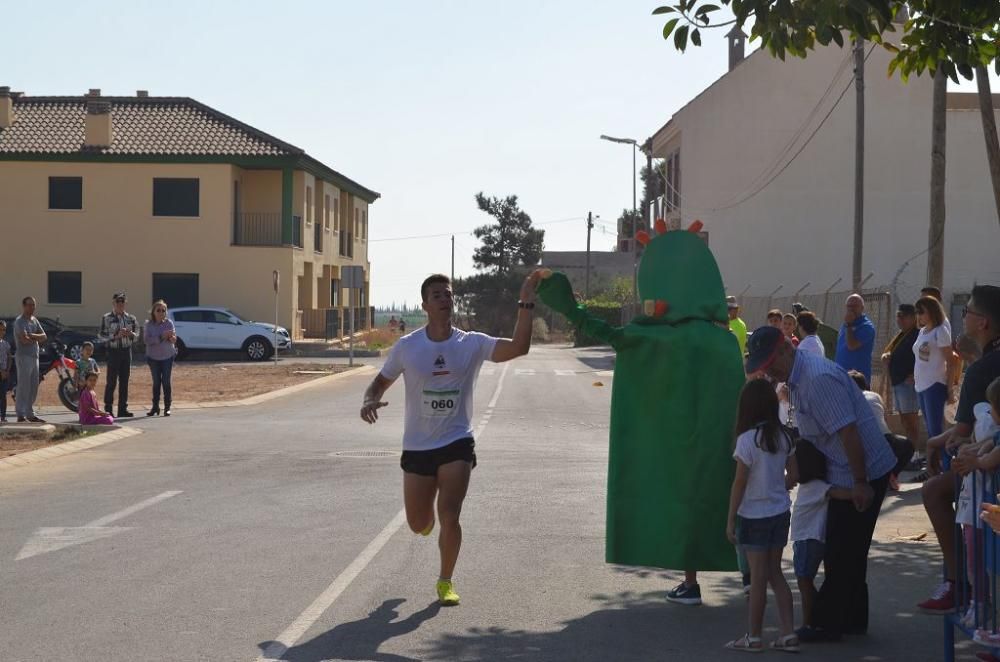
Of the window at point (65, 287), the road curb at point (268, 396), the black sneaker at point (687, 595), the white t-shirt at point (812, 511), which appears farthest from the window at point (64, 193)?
the white t-shirt at point (812, 511)

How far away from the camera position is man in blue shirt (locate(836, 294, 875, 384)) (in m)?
14.0

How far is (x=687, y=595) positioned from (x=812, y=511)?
115 centimetres

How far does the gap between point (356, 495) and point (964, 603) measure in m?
6.62

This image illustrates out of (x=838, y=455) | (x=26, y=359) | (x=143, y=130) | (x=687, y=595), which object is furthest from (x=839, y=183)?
(x=838, y=455)

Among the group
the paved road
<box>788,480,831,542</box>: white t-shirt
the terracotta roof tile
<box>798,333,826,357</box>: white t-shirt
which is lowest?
the paved road

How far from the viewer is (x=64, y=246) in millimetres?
46594

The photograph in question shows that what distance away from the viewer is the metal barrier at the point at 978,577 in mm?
5590

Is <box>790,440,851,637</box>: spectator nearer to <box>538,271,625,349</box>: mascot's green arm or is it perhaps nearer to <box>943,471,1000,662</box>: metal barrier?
<box>943,471,1000,662</box>: metal barrier

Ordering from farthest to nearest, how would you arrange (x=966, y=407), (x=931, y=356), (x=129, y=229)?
(x=129, y=229) < (x=931, y=356) < (x=966, y=407)

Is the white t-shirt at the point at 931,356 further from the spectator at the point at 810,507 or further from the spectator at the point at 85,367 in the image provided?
the spectator at the point at 85,367

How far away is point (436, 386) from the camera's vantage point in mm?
7258

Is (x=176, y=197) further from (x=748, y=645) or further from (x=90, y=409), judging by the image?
(x=748, y=645)

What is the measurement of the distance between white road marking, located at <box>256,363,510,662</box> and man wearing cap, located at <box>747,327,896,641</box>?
2.55 meters

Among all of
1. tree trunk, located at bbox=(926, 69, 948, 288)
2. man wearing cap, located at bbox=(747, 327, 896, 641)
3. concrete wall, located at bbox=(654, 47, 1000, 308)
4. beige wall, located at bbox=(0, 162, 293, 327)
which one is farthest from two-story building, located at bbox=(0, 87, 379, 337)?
man wearing cap, located at bbox=(747, 327, 896, 641)
